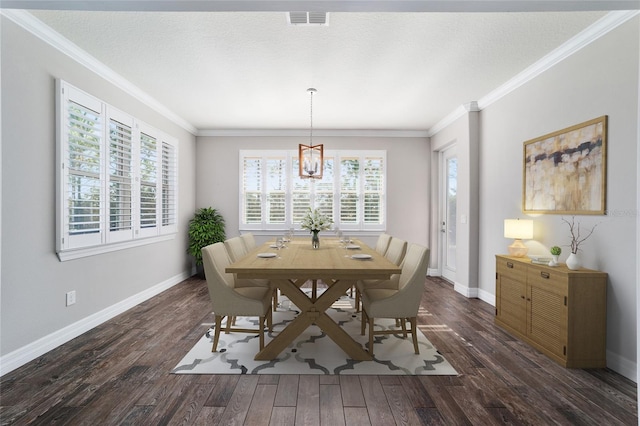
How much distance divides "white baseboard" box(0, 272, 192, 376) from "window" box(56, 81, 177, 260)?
672 mm

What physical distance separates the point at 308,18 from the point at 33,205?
2717mm

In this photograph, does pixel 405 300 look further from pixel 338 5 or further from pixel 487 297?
pixel 487 297

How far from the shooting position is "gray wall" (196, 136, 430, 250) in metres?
6.09

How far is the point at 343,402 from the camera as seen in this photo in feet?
6.74

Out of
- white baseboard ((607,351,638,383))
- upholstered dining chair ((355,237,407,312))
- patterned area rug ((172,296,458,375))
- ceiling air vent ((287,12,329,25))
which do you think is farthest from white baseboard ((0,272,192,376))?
white baseboard ((607,351,638,383))

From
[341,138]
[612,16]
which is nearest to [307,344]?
[612,16]

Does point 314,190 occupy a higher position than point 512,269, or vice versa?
point 314,190

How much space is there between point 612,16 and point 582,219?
5.31ft

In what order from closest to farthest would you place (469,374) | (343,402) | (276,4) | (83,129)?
(276,4) → (343,402) → (469,374) → (83,129)

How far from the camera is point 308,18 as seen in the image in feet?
8.34

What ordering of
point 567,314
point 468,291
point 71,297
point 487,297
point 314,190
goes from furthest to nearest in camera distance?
point 314,190 < point 468,291 < point 487,297 < point 71,297 < point 567,314

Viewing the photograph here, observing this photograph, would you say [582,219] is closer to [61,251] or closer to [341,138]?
[341,138]

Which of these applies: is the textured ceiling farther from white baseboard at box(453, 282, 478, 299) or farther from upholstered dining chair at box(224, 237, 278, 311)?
white baseboard at box(453, 282, 478, 299)

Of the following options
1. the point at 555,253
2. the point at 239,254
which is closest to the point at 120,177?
the point at 239,254
